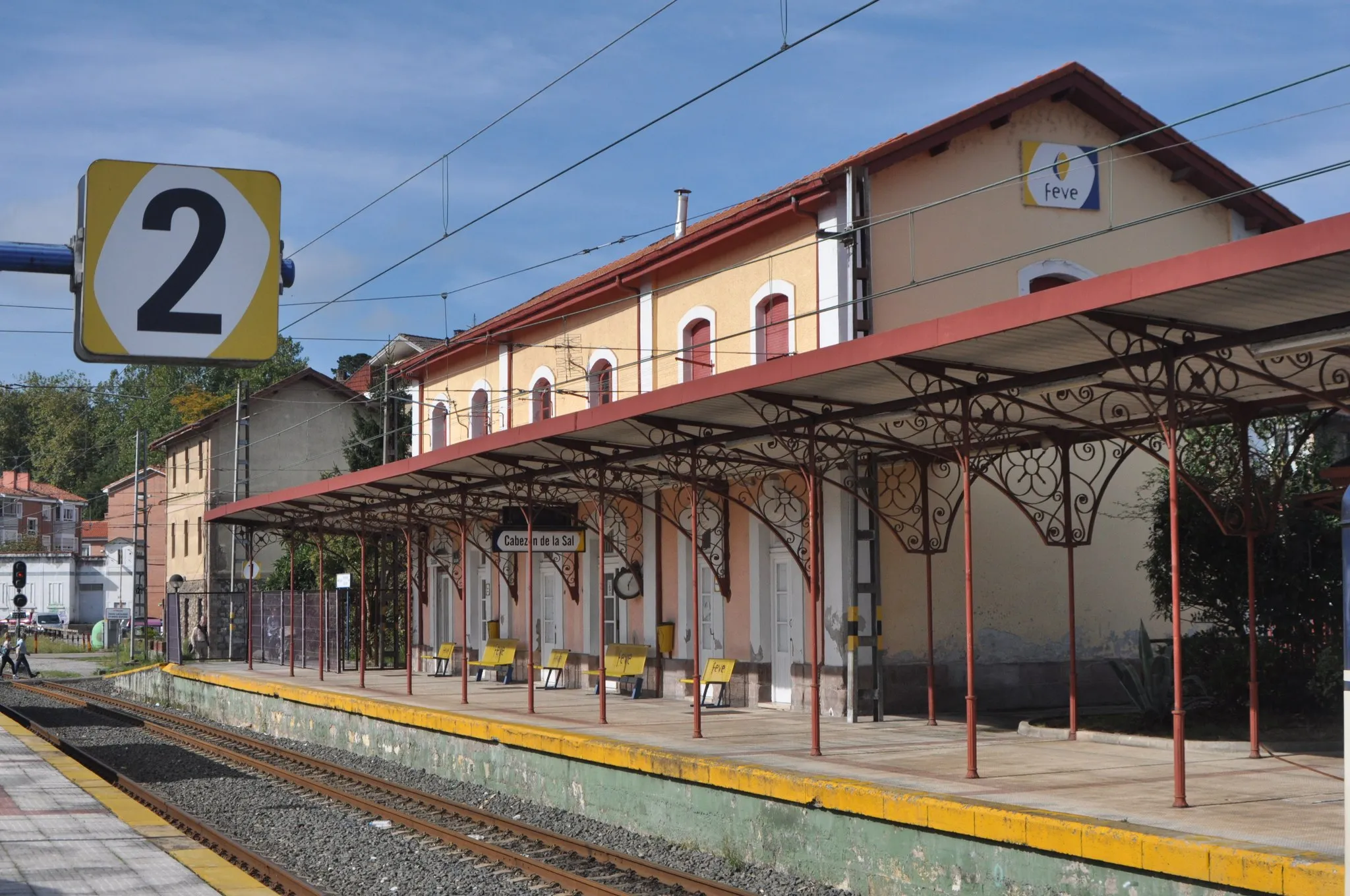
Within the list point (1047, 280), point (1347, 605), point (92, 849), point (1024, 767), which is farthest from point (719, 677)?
point (1347, 605)

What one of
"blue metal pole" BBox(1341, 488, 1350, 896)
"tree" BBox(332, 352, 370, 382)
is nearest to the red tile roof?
"blue metal pole" BBox(1341, 488, 1350, 896)

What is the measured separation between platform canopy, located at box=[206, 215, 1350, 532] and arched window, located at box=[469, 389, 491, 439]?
8493 mm

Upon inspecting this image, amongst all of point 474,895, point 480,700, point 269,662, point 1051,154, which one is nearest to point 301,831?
point 474,895

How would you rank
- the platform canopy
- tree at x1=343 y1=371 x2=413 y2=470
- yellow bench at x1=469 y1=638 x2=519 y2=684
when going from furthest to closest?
tree at x1=343 y1=371 x2=413 y2=470 < yellow bench at x1=469 y1=638 x2=519 y2=684 < the platform canopy

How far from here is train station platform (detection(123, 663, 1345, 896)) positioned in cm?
771

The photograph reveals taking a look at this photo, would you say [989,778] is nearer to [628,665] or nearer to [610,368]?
[628,665]

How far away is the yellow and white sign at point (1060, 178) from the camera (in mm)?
18516

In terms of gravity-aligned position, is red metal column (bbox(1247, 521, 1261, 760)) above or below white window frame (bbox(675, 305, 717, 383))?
below

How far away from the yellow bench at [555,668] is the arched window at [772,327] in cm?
703

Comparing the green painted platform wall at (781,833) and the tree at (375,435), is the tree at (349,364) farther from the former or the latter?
the green painted platform wall at (781,833)

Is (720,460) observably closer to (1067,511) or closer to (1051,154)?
(1067,511)

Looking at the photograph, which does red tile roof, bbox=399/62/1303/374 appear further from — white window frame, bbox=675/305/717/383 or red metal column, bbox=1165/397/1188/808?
red metal column, bbox=1165/397/1188/808

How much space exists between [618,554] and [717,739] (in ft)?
26.0

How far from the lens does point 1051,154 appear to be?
18734 millimetres
